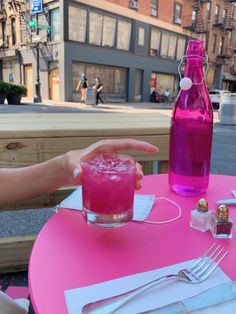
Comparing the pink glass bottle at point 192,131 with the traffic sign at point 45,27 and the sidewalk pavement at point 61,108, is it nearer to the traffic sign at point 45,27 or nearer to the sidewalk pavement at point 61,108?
the sidewalk pavement at point 61,108

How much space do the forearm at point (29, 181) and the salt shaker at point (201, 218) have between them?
14.5 inches

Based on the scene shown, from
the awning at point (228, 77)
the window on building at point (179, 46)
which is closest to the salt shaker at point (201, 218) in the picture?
the window on building at point (179, 46)

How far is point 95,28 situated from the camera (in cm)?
1584

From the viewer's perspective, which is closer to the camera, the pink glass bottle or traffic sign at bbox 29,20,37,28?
the pink glass bottle

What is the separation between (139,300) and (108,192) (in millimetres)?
252

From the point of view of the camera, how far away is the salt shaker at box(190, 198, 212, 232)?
0.76 meters

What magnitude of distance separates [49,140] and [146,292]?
116 cm

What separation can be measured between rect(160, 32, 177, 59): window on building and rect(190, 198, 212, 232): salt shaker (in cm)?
2011

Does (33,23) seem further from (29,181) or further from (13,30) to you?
(29,181)

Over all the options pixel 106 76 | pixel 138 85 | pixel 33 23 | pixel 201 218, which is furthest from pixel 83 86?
pixel 201 218

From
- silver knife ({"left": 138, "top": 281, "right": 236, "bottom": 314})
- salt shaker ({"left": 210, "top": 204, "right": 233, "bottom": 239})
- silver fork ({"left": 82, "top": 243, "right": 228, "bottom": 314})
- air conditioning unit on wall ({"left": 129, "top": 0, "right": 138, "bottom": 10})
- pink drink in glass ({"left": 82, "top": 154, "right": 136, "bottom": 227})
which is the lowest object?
silver fork ({"left": 82, "top": 243, "right": 228, "bottom": 314})

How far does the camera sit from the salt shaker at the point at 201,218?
2.49ft

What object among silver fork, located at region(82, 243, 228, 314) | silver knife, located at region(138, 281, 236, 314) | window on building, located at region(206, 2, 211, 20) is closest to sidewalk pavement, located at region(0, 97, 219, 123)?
silver fork, located at region(82, 243, 228, 314)

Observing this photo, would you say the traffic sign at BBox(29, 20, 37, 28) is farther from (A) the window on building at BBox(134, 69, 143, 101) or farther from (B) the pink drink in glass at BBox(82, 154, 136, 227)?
(B) the pink drink in glass at BBox(82, 154, 136, 227)
